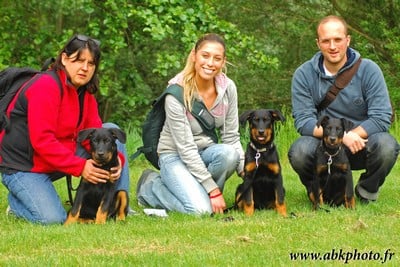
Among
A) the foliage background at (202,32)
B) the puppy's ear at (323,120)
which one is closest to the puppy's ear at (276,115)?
the puppy's ear at (323,120)

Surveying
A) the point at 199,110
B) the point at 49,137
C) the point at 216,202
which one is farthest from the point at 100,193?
the point at 199,110

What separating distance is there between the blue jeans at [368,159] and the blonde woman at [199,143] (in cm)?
53

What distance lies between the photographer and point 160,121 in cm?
648

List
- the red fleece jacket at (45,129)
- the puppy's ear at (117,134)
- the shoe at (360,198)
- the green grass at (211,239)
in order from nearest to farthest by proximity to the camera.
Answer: the green grass at (211,239) < the red fleece jacket at (45,129) < the puppy's ear at (117,134) < the shoe at (360,198)

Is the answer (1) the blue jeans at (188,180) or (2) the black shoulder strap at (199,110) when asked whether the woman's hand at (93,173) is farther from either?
(2) the black shoulder strap at (199,110)

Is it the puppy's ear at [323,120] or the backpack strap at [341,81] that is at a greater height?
the backpack strap at [341,81]

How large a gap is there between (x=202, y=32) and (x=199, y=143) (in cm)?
482

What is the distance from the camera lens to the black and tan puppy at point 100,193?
5.61m

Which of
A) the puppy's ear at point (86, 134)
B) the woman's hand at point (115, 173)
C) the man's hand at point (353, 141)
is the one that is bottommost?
the woman's hand at point (115, 173)

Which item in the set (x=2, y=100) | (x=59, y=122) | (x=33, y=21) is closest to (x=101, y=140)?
(x=59, y=122)

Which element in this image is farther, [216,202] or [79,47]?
[216,202]

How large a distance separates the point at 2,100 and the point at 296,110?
2.51m

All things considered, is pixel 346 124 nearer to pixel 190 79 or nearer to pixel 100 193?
pixel 190 79

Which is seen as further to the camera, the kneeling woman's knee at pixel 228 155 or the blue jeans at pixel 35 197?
the kneeling woman's knee at pixel 228 155
